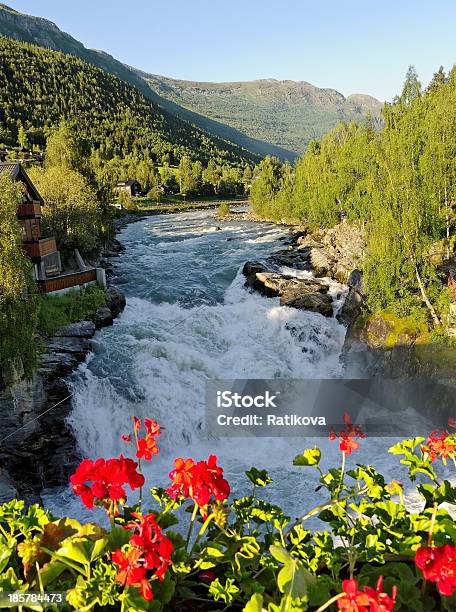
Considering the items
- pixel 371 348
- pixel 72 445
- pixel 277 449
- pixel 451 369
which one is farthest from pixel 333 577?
pixel 371 348

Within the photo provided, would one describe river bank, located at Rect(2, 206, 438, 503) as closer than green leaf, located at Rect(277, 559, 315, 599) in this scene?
No

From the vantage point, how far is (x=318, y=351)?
22906mm

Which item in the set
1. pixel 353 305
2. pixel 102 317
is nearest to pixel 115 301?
pixel 102 317

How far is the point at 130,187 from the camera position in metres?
117

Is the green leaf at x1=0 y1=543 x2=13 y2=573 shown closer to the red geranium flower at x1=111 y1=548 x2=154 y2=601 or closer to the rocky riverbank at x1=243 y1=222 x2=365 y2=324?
the red geranium flower at x1=111 y1=548 x2=154 y2=601

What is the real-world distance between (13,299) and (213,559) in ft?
45.5

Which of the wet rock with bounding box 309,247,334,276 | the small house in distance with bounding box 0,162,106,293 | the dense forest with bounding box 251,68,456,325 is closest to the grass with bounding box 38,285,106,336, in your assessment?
the small house in distance with bounding box 0,162,106,293

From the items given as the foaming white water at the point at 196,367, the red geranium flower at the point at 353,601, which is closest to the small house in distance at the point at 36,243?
the foaming white water at the point at 196,367

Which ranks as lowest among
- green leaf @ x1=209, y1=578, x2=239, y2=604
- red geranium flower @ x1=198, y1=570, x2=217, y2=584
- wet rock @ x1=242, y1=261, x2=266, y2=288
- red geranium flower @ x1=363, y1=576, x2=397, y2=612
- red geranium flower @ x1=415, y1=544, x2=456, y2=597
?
wet rock @ x1=242, y1=261, x2=266, y2=288

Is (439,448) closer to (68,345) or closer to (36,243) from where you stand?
(68,345)

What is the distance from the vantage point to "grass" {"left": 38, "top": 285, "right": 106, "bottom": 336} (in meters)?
21.6

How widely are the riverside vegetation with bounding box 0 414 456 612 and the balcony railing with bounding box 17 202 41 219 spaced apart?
84.6 ft

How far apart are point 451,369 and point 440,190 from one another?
35.2 ft

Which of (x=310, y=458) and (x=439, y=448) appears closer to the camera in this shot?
(x=310, y=458)
